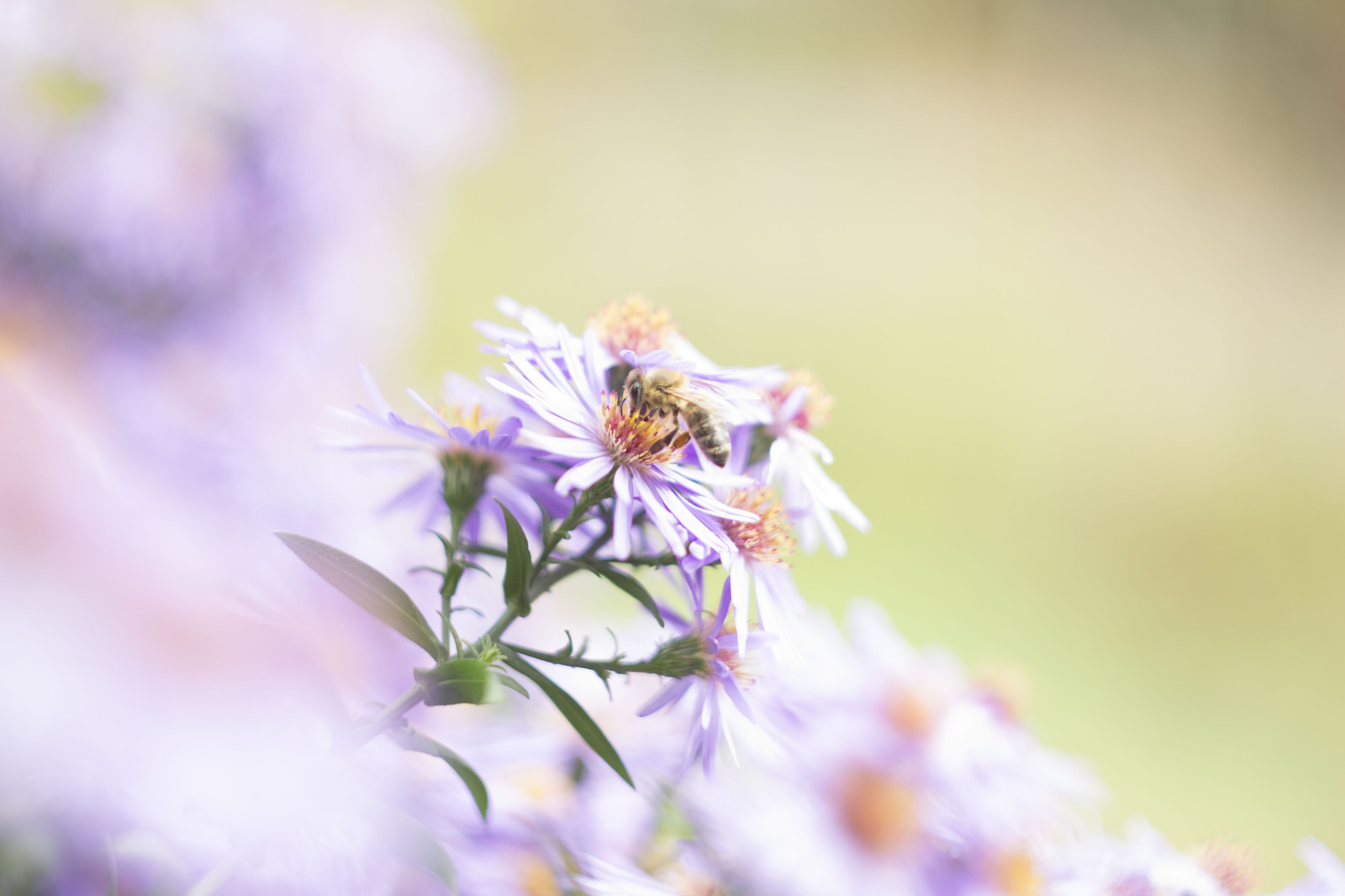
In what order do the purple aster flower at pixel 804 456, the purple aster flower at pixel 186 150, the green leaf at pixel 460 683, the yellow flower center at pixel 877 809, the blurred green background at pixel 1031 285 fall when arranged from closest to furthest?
the green leaf at pixel 460 683 < the purple aster flower at pixel 804 456 < the yellow flower center at pixel 877 809 < the purple aster flower at pixel 186 150 < the blurred green background at pixel 1031 285

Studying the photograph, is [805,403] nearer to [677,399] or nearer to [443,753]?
[677,399]

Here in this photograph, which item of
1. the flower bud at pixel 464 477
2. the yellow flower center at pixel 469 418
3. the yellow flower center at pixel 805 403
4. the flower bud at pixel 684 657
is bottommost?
the flower bud at pixel 684 657

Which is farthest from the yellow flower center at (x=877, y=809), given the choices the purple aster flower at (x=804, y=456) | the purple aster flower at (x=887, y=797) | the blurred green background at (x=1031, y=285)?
the blurred green background at (x=1031, y=285)

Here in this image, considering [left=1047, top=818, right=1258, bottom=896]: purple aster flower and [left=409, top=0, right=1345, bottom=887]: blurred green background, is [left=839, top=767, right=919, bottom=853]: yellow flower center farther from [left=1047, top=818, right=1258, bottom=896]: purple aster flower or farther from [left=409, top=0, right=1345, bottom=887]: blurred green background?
[left=409, top=0, right=1345, bottom=887]: blurred green background

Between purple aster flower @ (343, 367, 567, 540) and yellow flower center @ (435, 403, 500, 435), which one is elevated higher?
yellow flower center @ (435, 403, 500, 435)

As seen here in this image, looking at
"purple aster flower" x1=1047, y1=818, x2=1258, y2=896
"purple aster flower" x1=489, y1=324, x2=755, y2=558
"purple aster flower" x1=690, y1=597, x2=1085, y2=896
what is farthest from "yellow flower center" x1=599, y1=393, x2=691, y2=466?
"purple aster flower" x1=1047, y1=818, x2=1258, y2=896

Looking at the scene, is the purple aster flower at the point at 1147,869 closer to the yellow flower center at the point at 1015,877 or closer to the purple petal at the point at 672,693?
the yellow flower center at the point at 1015,877
